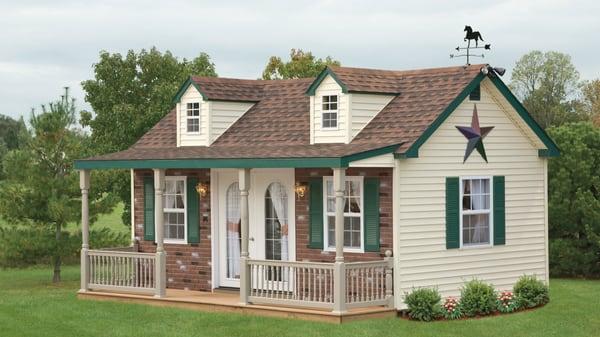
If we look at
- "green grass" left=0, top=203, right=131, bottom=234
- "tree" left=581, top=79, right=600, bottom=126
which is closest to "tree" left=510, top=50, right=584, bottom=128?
"tree" left=581, top=79, right=600, bottom=126

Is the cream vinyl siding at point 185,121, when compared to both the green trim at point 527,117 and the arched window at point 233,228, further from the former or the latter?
the green trim at point 527,117

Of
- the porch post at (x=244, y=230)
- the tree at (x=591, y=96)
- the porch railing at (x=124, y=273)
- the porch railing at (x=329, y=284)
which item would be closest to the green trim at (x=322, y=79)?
the porch post at (x=244, y=230)

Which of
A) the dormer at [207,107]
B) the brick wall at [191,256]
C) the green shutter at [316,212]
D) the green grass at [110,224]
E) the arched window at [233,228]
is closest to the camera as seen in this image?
the green shutter at [316,212]

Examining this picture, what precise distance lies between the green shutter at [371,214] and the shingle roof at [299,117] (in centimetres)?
75

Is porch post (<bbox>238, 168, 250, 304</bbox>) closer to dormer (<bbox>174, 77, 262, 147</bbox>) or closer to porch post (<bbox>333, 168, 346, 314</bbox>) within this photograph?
porch post (<bbox>333, 168, 346, 314</bbox>)

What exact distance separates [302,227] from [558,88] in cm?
6139

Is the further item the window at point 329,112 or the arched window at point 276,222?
the arched window at point 276,222

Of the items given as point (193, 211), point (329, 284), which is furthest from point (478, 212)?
point (193, 211)

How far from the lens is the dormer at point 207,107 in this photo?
23578mm

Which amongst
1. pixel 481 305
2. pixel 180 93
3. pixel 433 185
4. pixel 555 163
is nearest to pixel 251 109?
pixel 180 93

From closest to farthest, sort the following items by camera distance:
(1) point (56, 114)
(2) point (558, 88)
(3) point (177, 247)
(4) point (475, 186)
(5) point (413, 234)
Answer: (5) point (413, 234) < (4) point (475, 186) < (3) point (177, 247) < (1) point (56, 114) < (2) point (558, 88)

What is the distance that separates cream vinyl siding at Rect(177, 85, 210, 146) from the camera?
23609mm

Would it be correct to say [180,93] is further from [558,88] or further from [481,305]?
[558,88]

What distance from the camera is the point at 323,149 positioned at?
20234mm
